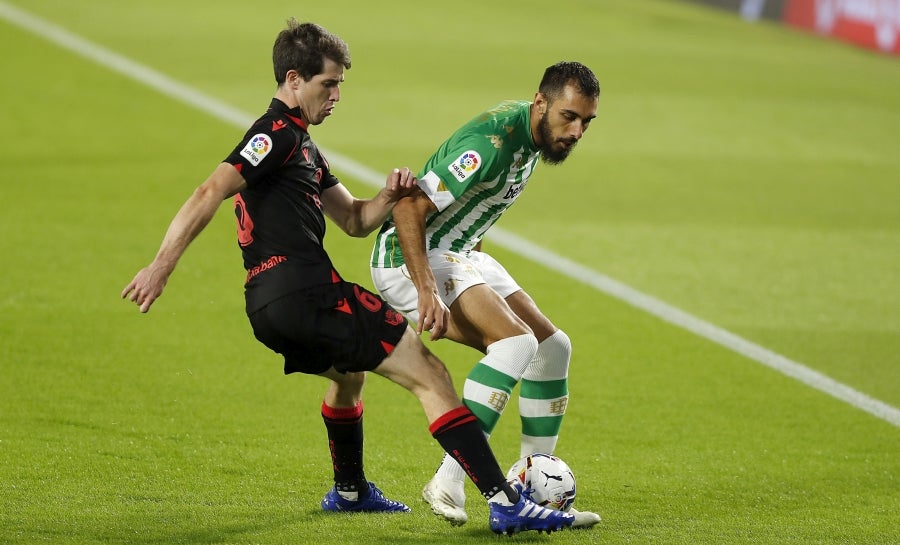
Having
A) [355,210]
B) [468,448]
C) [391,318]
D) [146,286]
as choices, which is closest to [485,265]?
[355,210]

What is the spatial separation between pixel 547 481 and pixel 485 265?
3.57ft

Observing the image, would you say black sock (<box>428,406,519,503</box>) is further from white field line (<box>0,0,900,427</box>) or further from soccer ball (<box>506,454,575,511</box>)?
white field line (<box>0,0,900,427</box>)

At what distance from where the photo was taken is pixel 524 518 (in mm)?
5676

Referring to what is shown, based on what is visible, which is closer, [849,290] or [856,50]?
[849,290]

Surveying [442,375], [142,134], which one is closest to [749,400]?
[442,375]

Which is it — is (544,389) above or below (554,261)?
below

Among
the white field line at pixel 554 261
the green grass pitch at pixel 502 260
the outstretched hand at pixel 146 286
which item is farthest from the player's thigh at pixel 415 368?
the white field line at pixel 554 261

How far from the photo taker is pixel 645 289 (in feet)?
37.3

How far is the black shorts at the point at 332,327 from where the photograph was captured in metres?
5.63

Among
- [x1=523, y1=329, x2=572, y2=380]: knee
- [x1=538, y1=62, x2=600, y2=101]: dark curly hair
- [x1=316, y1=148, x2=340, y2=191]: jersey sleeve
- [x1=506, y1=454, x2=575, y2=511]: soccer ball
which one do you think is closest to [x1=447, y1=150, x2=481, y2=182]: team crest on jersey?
[x1=538, y1=62, x2=600, y2=101]: dark curly hair

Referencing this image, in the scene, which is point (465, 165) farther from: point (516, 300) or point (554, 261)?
point (554, 261)

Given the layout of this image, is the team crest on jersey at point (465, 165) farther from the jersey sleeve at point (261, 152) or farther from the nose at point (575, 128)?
the jersey sleeve at point (261, 152)

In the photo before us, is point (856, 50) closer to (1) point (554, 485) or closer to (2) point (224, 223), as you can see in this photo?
(2) point (224, 223)

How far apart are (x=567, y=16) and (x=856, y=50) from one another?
5.37 metres
